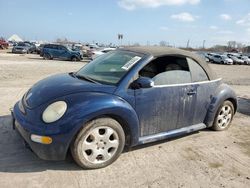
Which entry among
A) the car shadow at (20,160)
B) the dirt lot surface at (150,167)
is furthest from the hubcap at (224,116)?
the car shadow at (20,160)

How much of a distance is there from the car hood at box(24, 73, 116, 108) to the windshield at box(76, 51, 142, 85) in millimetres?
209

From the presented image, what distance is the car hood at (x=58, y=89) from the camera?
356 centimetres

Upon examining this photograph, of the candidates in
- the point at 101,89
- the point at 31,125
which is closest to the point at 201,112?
the point at 101,89

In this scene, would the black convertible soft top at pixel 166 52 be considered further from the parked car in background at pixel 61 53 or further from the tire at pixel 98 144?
the parked car in background at pixel 61 53

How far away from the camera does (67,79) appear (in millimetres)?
4168

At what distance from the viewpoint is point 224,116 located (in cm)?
544

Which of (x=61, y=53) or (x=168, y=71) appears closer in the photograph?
(x=168, y=71)

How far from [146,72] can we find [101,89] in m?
0.81

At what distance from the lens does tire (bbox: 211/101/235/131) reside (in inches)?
208

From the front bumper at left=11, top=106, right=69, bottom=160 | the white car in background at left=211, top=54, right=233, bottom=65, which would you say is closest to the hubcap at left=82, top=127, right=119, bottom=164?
the front bumper at left=11, top=106, right=69, bottom=160

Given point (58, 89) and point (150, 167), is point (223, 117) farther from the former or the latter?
point (58, 89)

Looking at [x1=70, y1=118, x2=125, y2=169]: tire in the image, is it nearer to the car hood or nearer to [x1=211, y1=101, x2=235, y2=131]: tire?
the car hood

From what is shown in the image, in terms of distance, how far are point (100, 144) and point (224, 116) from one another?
2.96 metres

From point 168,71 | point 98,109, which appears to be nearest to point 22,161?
point 98,109
